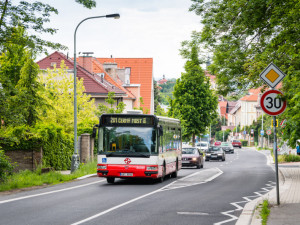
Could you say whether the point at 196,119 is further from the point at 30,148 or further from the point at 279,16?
the point at 279,16

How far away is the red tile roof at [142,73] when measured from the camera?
7419 cm

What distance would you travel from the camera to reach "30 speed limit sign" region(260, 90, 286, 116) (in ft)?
41.3

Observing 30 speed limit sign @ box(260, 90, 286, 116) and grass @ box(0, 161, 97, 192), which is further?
grass @ box(0, 161, 97, 192)

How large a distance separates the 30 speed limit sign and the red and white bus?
877cm

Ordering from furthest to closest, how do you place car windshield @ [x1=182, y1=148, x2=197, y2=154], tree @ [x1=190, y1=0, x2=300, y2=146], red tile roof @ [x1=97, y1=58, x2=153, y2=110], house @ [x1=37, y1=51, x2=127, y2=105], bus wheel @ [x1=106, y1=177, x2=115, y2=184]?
1. red tile roof @ [x1=97, y1=58, x2=153, y2=110]
2. house @ [x1=37, y1=51, x2=127, y2=105]
3. car windshield @ [x1=182, y1=148, x2=197, y2=154]
4. bus wheel @ [x1=106, y1=177, x2=115, y2=184]
5. tree @ [x1=190, y1=0, x2=300, y2=146]

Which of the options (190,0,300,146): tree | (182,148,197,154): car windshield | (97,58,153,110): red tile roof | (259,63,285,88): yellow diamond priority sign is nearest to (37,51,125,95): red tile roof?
(97,58,153,110): red tile roof

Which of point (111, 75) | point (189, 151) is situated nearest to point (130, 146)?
point (189, 151)

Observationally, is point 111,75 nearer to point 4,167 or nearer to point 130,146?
point 130,146

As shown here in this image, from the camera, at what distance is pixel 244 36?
24.5 meters

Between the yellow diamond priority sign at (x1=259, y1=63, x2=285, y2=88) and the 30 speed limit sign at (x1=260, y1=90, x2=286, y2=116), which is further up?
the yellow diamond priority sign at (x1=259, y1=63, x2=285, y2=88)

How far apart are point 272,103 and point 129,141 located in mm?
9262

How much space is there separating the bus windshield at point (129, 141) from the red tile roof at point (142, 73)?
51397 millimetres

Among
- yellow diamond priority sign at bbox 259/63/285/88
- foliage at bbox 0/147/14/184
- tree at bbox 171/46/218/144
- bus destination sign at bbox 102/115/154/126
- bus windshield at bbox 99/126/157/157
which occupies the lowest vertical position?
foliage at bbox 0/147/14/184

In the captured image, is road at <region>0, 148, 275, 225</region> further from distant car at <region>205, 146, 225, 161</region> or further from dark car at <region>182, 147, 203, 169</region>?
distant car at <region>205, 146, 225, 161</region>
